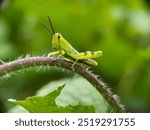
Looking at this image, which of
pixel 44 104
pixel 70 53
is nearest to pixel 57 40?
pixel 70 53

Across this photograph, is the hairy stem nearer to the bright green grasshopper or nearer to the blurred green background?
the bright green grasshopper

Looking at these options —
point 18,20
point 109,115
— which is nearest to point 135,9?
point 18,20

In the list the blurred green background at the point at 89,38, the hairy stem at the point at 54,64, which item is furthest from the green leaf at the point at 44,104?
the blurred green background at the point at 89,38

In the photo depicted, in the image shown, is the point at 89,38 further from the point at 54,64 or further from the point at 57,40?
the point at 54,64

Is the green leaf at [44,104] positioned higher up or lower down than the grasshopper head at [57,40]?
lower down

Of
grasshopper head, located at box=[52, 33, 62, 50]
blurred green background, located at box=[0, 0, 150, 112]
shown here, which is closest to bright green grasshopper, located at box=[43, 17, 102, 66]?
grasshopper head, located at box=[52, 33, 62, 50]

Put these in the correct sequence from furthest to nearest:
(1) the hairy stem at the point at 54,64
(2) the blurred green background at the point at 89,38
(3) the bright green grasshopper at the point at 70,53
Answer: (2) the blurred green background at the point at 89,38 < (3) the bright green grasshopper at the point at 70,53 < (1) the hairy stem at the point at 54,64

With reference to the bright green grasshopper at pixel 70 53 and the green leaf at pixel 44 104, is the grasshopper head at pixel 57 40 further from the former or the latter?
the green leaf at pixel 44 104

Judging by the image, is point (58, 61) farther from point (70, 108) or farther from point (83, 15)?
point (83, 15)
